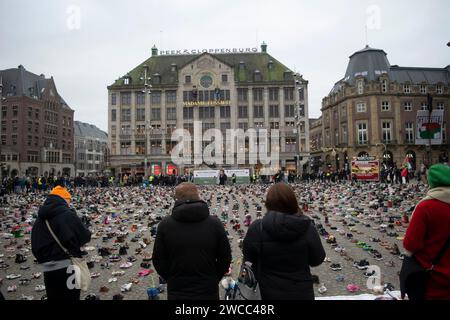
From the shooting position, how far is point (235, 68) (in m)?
64.7

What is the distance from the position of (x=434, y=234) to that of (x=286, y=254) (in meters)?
1.59

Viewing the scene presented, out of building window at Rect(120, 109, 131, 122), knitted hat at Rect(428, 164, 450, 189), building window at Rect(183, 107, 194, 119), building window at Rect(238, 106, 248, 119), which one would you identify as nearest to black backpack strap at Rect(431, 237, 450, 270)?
knitted hat at Rect(428, 164, 450, 189)

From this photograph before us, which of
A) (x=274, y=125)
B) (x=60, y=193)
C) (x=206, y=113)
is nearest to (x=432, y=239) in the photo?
(x=60, y=193)

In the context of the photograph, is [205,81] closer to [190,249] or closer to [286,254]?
[190,249]

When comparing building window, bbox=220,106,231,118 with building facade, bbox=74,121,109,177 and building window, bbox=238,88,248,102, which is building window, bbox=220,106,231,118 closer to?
building window, bbox=238,88,248,102

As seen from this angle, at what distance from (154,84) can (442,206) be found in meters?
63.8

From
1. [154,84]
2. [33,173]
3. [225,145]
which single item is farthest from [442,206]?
[33,173]

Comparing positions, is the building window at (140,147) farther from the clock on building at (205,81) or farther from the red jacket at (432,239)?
the red jacket at (432,239)

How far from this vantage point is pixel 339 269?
698cm

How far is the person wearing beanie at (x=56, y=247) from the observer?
14.3 ft

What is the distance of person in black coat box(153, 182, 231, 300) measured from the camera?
3.39 meters

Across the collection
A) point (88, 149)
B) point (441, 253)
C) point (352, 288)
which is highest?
point (88, 149)

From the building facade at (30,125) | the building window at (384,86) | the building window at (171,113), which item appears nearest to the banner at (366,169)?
the building window at (384,86)

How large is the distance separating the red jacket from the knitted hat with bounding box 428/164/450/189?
209 mm
